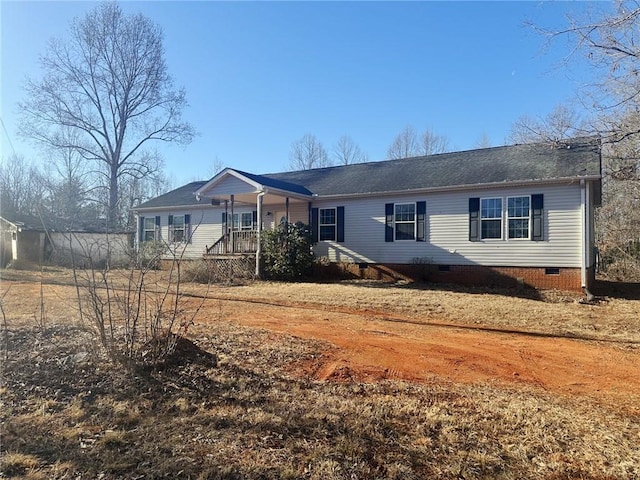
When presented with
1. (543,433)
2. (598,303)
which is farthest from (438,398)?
(598,303)

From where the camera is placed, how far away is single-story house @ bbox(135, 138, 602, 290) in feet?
38.9

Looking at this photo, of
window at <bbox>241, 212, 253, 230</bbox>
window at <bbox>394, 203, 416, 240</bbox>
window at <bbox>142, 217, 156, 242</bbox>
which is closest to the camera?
window at <bbox>394, 203, 416, 240</bbox>

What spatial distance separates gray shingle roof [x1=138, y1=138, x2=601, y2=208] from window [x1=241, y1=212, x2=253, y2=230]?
284 cm

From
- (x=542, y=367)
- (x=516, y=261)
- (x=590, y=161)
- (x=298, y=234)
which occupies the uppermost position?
(x=590, y=161)

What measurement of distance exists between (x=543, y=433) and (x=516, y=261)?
10460 mm

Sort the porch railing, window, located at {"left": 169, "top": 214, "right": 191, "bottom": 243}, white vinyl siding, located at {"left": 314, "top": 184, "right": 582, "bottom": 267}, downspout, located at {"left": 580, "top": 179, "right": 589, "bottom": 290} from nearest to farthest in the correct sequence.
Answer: downspout, located at {"left": 580, "top": 179, "right": 589, "bottom": 290}
white vinyl siding, located at {"left": 314, "top": 184, "right": 582, "bottom": 267}
the porch railing
window, located at {"left": 169, "top": 214, "right": 191, "bottom": 243}

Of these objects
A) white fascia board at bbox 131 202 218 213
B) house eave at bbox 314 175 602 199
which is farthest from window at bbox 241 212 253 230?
house eave at bbox 314 175 602 199

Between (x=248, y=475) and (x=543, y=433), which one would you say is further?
(x=543, y=433)

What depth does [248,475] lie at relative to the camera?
252 cm

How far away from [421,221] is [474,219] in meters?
1.81

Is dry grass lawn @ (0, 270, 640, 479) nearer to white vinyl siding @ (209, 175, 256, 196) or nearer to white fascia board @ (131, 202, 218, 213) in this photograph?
white vinyl siding @ (209, 175, 256, 196)

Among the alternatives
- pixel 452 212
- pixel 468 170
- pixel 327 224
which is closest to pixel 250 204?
pixel 327 224

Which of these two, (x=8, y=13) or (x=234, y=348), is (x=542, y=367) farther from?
(x=8, y=13)

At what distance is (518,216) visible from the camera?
41.1 feet
